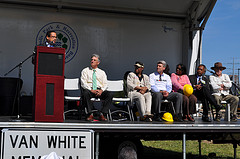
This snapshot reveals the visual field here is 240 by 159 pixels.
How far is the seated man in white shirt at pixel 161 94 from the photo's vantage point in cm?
580

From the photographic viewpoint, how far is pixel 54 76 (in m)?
4.70

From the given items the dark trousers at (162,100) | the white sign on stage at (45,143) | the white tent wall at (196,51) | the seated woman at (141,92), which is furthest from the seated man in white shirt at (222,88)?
the white sign on stage at (45,143)

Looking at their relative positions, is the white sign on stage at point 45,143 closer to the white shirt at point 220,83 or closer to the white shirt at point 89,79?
the white shirt at point 89,79

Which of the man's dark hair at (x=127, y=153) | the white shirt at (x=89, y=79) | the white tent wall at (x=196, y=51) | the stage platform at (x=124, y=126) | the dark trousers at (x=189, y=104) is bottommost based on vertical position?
the man's dark hair at (x=127, y=153)

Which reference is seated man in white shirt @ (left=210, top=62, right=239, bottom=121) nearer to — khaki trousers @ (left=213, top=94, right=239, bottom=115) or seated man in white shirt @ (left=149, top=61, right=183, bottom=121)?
khaki trousers @ (left=213, top=94, right=239, bottom=115)

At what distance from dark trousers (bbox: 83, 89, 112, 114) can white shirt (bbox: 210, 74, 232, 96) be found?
2178 mm

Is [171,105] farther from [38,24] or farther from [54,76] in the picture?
[38,24]

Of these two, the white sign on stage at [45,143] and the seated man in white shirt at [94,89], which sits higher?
the seated man in white shirt at [94,89]

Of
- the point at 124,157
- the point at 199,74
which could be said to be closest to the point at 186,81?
the point at 199,74

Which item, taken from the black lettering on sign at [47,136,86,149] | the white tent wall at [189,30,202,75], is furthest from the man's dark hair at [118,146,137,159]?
the white tent wall at [189,30,202,75]

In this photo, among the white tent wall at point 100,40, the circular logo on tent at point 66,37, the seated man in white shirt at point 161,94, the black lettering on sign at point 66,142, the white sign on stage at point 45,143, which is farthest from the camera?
the circular logo on tent at point 66,37

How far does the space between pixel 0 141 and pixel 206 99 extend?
361 centimetres

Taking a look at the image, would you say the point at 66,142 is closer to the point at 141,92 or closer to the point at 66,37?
the point at 141,92

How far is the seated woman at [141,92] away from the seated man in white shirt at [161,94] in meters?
0.10
